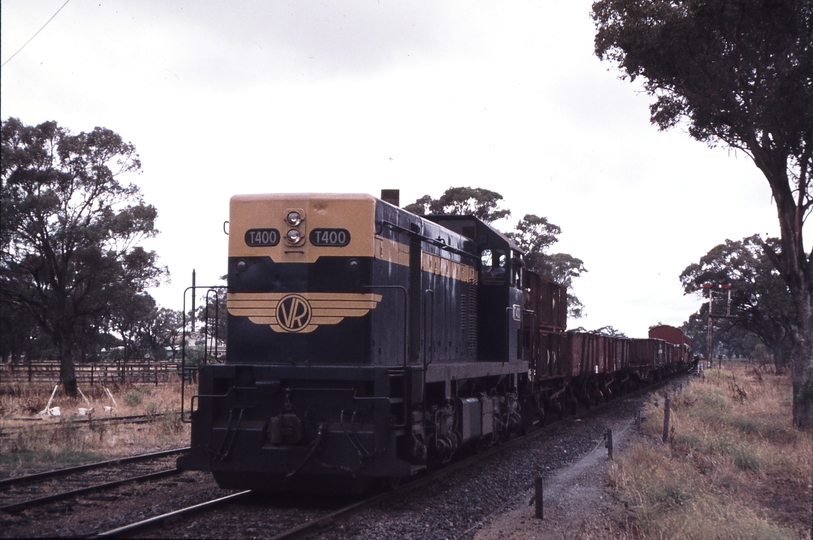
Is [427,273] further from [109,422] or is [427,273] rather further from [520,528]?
[109,422]

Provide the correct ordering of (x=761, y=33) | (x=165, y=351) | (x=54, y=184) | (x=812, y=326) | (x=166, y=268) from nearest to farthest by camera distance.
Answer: (x=761, y=33) < (x=812, y=326) < (x=54, y=184) < (x=166, y=268) < (x=165, y=351)

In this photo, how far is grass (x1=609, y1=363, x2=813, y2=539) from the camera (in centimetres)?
745

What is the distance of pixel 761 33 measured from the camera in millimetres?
15266

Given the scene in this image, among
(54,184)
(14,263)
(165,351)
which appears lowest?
(165,351)

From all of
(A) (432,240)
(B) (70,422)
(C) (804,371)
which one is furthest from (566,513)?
(C) (804,371)

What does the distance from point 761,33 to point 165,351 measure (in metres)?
59.3

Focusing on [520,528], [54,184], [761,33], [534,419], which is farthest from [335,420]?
[54,184]

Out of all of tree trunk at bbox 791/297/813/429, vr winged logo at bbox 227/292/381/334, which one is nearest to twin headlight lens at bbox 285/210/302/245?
vr winged logo at bbox 227/292/381/334

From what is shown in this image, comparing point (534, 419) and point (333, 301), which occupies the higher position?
point (333, 301)

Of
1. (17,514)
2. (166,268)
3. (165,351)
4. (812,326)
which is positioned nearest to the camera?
(17,514)

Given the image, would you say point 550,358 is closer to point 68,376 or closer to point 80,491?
point 80,491

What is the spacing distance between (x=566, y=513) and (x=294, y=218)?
460 centimetres

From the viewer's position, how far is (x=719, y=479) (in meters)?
10.3

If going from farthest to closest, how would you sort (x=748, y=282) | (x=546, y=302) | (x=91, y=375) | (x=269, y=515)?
(x=748, y=282)
(x=91, y=375)
(x=546, y=302)
(x=269, y=515)
